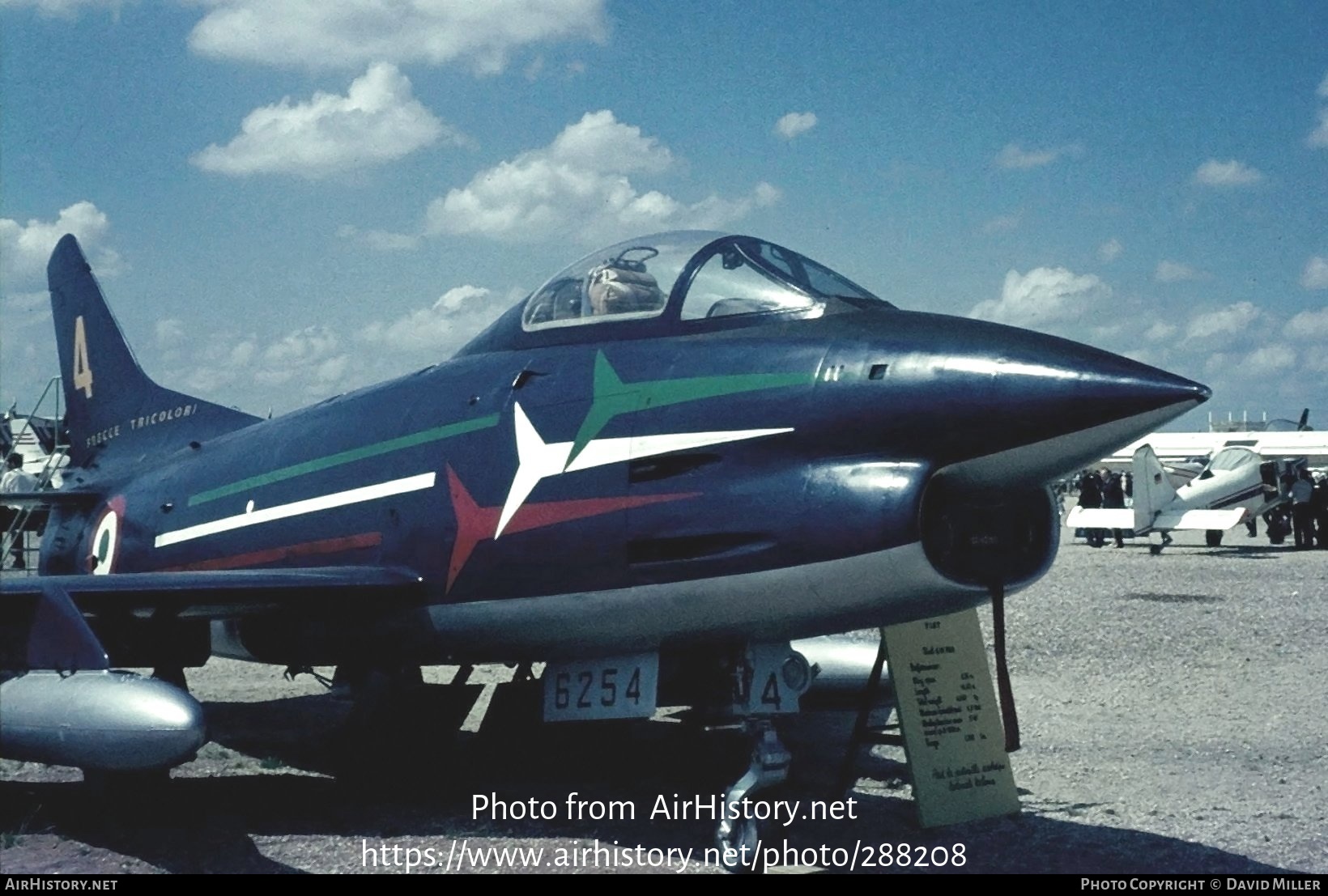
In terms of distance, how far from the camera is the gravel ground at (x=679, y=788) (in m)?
6.17

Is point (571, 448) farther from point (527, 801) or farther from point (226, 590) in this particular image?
point (527, 801)

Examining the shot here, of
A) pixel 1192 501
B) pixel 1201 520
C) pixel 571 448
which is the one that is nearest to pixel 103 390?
pixel 571 448

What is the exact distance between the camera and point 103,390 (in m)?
12.2

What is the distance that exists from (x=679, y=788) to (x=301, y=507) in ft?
9.98

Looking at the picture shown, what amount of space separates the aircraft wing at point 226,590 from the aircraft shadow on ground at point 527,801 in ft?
3.75

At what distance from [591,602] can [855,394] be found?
1.72m

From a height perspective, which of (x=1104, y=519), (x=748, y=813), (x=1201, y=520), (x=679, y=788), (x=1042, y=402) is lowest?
(x=679, y=788)

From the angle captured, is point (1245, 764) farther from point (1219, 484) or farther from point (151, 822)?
point (1219, 484)

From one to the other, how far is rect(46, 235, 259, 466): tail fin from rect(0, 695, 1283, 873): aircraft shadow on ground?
3028mm

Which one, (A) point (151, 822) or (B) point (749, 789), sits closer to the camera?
(B) point (749, 789)

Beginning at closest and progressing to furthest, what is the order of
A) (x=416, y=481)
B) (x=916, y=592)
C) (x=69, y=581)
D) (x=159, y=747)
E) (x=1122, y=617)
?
(x=916, y=592)
(x=159, y=747)
(x=69, y=581)
(x=416, y=481)
(x=1122, y=617)

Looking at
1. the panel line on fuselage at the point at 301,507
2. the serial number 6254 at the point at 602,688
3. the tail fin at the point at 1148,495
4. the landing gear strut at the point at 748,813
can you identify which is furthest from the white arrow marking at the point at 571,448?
the tail fin at the point at 1148,495
